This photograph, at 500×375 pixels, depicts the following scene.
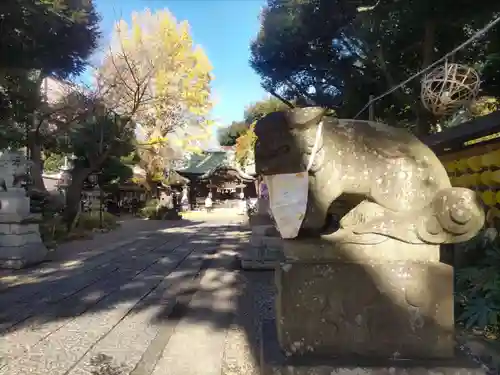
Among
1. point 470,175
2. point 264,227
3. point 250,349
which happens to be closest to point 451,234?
point 250,349

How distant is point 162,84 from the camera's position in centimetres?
2158

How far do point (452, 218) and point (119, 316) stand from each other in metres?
3.78

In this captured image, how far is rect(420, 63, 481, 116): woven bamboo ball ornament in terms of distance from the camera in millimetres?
5059

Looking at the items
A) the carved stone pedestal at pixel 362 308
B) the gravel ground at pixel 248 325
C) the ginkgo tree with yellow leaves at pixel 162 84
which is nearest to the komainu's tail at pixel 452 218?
the carved stone pedestal at pixel 362 308

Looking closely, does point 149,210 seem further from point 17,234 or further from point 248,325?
point 248,325

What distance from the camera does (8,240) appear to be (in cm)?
796

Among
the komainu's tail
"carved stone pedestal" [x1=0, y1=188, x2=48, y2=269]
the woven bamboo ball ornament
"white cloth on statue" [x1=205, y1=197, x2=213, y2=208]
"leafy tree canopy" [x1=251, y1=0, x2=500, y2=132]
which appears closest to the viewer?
the komainu's tail

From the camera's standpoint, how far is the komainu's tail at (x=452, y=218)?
1966 millimetres

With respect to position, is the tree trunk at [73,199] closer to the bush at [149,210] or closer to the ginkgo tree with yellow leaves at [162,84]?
the ginkgo tree with yellow leaves at [162,84]

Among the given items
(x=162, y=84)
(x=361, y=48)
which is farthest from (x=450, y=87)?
(x=162, y=84)

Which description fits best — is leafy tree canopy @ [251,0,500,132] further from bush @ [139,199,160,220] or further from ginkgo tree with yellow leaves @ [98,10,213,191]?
bush @ [139,199,160,220]

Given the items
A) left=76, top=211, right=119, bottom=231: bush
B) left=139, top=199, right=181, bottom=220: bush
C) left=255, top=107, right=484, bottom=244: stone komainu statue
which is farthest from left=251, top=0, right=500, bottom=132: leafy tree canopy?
left=139, top=199, right=181, bottom=220: bush

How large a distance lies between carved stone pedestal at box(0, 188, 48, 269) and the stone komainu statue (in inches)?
290

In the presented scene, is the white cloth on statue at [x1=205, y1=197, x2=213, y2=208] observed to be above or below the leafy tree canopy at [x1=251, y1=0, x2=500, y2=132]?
below
